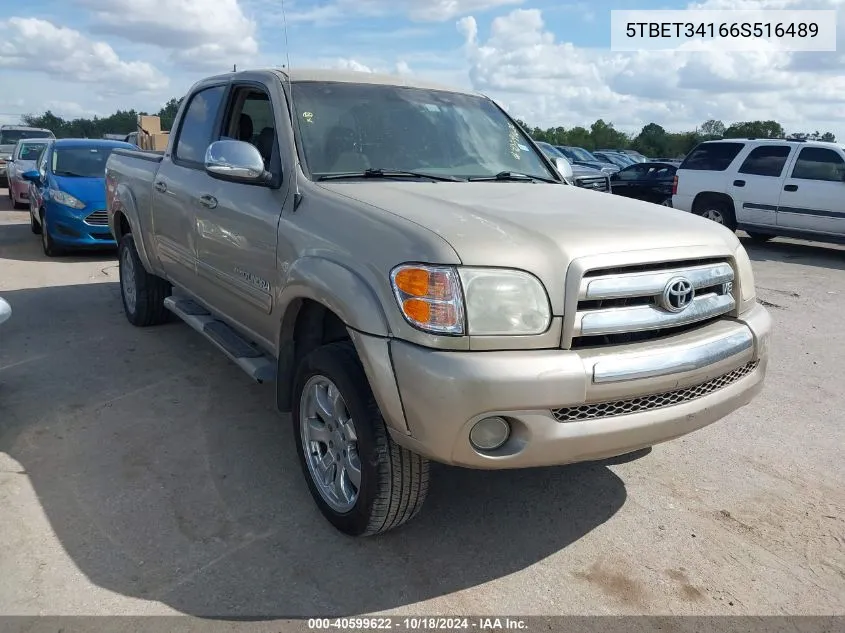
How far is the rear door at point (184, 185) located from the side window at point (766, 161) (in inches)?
386

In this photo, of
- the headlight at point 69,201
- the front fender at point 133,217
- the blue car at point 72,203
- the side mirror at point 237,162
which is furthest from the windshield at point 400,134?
the headlight at point 69,201

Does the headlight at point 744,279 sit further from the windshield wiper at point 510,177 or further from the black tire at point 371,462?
the black tire at point 371,462

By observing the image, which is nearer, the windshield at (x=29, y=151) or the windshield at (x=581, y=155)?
the windshield at (x=29, y=151)

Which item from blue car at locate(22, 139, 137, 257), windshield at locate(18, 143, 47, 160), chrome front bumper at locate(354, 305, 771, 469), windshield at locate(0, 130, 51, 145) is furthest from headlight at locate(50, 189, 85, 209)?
windshield at locate(0, 130, 51, 145)

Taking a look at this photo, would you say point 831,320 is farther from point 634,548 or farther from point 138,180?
point 138,180

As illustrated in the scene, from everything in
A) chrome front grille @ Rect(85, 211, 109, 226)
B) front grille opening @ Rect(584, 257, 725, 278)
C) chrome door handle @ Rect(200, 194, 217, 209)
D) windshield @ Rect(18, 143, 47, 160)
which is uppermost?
windshield @ Rect(18, 143, 47, 160)

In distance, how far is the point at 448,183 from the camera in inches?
140

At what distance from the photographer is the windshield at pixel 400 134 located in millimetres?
3656

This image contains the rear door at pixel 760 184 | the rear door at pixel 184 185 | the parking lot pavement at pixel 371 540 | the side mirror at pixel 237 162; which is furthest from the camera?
the rear door at pixel 760 184

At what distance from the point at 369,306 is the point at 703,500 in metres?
1.96

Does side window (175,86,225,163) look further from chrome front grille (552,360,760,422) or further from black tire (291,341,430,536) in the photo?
chrome front grille (552,360,760,422)

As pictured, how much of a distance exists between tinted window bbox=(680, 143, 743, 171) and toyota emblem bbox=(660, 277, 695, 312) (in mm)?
10530

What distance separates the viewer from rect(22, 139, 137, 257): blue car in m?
9.59

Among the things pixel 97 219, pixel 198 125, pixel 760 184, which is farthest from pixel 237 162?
pixel 760 184
